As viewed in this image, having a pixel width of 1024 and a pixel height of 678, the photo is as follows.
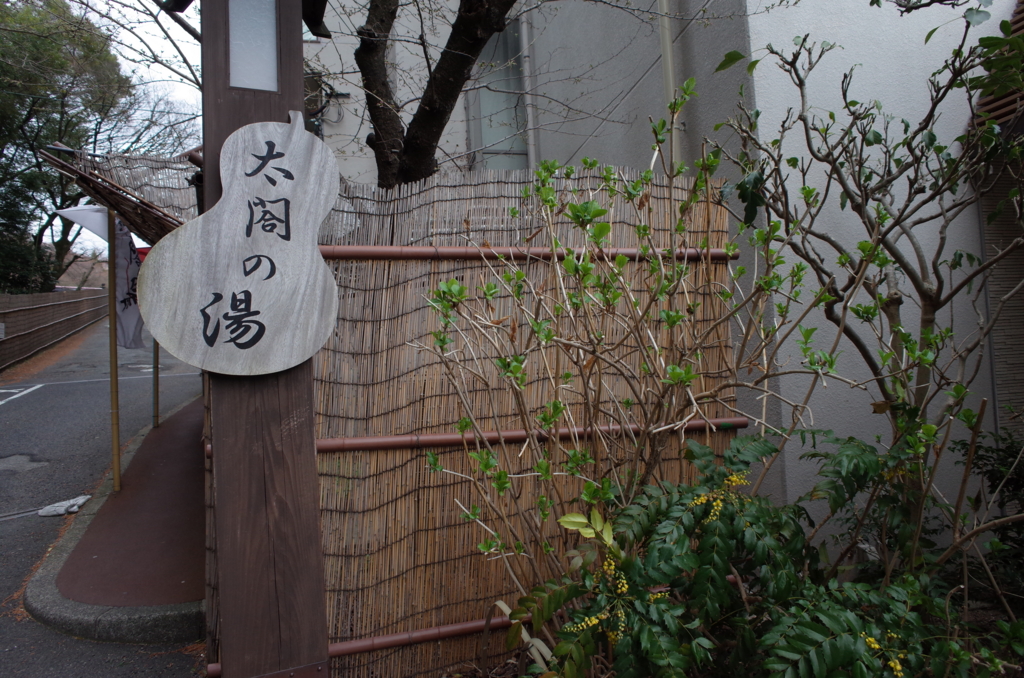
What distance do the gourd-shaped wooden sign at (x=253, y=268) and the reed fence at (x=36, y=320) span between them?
14.5 m

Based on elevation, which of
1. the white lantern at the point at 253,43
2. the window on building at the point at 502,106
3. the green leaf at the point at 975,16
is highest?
the window on building at the point at 502,106

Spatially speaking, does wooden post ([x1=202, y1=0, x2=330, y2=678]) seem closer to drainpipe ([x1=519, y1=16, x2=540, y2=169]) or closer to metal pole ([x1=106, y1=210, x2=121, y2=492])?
metal pole ([x1=106, y1=210, x2=121, y2=492])

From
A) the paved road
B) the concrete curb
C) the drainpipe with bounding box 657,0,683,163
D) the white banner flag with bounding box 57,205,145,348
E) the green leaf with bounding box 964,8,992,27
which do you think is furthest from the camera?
the white banner flag with bounding box 57,205,145,348

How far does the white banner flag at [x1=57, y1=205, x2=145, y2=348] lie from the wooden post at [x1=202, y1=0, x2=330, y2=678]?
4.74 m

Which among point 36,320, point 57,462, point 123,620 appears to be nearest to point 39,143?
point 36,320

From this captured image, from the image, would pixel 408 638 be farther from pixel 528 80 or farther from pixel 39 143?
pixel 39 143

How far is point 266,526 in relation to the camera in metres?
2.26

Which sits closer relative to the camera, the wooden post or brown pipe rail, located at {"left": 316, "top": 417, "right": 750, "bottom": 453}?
the wooden post

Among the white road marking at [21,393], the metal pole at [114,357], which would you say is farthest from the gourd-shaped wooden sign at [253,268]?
the white road marking at [21,393]

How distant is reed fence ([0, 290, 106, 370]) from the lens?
45.1 ft

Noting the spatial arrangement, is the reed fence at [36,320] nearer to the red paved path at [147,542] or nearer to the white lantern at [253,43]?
the red paved path at [147,542]

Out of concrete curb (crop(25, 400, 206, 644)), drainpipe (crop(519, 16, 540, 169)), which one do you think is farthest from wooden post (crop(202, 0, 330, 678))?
drainpipe (crop(519, 16, 540, 169))

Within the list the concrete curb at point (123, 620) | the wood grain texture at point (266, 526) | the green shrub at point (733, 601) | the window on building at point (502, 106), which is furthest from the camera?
the window on building at point (502, 106)

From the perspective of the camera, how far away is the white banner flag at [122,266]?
621 centimetres
